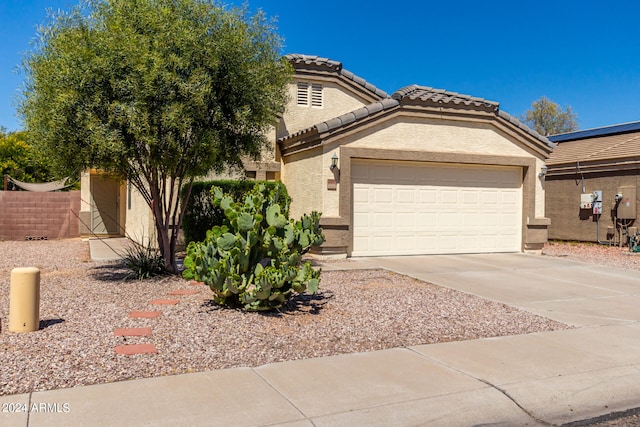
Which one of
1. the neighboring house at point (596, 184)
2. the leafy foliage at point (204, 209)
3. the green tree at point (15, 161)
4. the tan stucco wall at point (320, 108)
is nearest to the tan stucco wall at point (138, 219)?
the leafy foliage at point (204, 209)

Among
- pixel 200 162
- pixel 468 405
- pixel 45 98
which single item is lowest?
pixel 468 405

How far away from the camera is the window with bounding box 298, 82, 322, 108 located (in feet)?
62.3

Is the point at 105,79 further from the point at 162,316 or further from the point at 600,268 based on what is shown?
the point at 600,268

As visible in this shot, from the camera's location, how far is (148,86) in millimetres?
8938

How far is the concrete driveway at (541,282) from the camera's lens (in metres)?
8.85

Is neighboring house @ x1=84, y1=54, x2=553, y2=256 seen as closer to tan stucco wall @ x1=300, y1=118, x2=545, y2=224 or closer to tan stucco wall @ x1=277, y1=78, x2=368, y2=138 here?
tan stucco wall @ x1=300, y1=118, x2=545, y2=224

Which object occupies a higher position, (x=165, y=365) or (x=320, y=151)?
(x=320, y=151)

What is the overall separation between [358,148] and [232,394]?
9823 millimetres

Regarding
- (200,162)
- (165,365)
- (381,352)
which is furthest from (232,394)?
(200,162)

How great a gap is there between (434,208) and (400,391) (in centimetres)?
1048

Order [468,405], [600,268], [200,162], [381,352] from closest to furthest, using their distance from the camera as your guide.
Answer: [468,405] → [381,352] → [200,162] → [600,268]

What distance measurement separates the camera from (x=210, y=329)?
7.03 meters

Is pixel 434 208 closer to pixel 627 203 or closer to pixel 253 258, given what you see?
pixel 627 203

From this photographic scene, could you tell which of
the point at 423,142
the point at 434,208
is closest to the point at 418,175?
the point at 423,142
